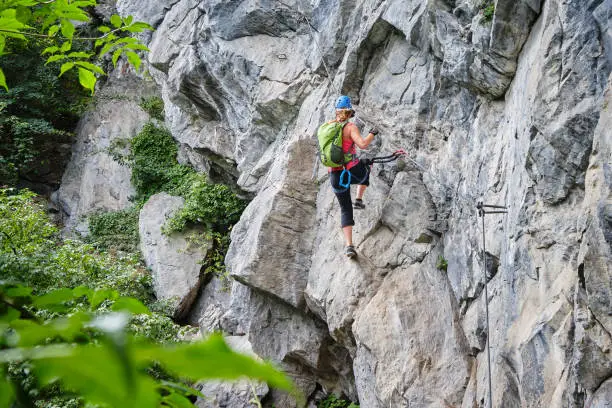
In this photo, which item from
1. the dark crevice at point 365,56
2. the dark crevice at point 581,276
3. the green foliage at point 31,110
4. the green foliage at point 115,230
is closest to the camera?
the dark crevice at point 581,276

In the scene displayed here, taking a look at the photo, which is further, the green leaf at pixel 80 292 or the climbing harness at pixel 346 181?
the climbing harness at pixel 346 181

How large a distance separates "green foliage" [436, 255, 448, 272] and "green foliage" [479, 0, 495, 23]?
2713 mm

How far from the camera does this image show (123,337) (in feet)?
1.88

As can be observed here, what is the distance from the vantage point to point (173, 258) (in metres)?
14.1

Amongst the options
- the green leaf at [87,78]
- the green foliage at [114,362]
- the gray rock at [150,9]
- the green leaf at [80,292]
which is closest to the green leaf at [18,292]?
the green leaf at [80,292]

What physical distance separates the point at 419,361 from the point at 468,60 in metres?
3.30

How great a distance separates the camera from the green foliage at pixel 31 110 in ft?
57.9

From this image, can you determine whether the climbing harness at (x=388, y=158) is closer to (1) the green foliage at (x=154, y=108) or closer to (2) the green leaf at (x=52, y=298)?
(2) the green leaf at (x=52, y=298)

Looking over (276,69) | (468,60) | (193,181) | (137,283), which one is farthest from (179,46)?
(468,60)

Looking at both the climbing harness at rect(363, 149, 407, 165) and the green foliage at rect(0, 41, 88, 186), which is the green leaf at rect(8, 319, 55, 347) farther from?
the green foliage at rect(0, 41, 88, 186)

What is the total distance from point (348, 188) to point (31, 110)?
14.1m

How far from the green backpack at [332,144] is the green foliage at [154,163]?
895 centimetres

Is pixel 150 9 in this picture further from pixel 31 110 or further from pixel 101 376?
pixel 101 376

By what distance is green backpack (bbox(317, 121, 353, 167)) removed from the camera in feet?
24.6
